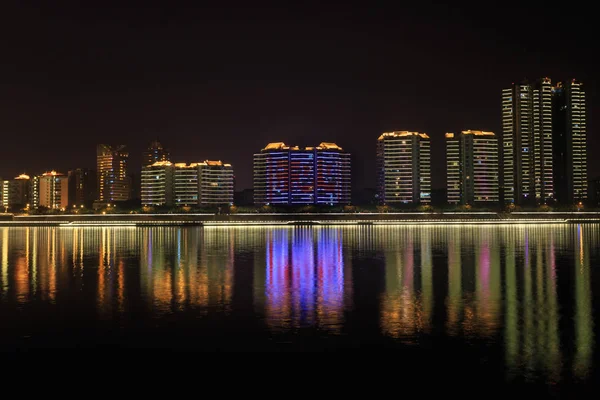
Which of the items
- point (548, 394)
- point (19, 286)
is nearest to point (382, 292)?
point (548, 394)

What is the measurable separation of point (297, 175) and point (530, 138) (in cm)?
6102

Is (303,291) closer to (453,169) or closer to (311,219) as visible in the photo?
(311,219)

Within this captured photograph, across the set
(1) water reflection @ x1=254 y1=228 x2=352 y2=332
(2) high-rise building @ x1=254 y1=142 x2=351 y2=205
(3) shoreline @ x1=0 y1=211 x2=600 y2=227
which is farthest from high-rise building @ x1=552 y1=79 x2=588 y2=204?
(1) water reflection @ x1=254 y1=228 x2=352 y2=332

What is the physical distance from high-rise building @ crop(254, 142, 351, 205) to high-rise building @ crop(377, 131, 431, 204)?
20392mm

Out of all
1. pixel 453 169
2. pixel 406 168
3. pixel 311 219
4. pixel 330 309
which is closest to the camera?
pixel 330 309

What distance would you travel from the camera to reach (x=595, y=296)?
18.6m

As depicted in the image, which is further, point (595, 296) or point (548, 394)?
point (595, 296)

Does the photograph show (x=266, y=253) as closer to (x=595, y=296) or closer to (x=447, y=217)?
(x=595, y=296)

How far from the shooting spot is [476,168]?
157500 millimetres

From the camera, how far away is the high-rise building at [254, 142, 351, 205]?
17288 cm

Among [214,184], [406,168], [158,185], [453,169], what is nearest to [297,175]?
[214,184]

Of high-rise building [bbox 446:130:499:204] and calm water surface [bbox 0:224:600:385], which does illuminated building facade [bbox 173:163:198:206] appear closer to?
high-rise building [bbox 446:130:499:204]

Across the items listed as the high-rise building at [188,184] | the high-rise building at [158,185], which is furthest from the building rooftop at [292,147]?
the high-rise building at [158,185]

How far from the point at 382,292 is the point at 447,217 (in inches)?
3854
